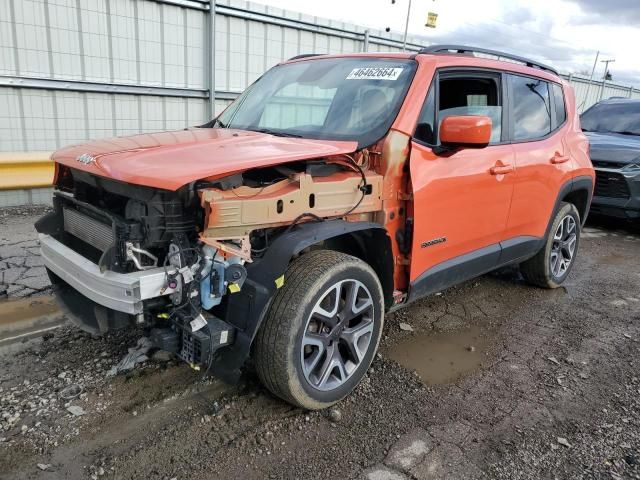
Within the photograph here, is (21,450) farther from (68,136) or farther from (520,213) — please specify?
(68,136)

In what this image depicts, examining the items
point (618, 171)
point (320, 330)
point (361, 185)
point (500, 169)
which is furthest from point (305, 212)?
point (618, 171)

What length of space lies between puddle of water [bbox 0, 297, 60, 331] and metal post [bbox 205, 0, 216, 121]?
A: 497cm

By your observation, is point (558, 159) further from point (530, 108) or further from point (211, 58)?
point (211, 58)

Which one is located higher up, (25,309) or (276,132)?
(276,132)

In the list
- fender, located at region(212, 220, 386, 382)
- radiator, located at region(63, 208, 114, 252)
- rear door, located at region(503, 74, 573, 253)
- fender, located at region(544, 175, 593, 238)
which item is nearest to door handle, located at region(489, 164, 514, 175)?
rear door, located at region(503, 74, 573, 253)

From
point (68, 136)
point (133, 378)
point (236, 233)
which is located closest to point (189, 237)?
point (236, 233)

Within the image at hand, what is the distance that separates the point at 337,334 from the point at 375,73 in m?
1.77

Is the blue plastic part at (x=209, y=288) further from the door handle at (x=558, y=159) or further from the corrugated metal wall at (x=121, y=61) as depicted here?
the corrugated metal wall at (x=121, y=61)

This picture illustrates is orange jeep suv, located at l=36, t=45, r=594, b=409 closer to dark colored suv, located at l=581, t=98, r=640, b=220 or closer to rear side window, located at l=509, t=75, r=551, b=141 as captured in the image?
rear side window, located at l=509, t=75, r=551, b=141

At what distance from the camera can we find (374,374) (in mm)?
3314

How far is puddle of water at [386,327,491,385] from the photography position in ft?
11.2

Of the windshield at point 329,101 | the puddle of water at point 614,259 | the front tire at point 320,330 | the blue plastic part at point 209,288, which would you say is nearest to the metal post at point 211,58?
the windshield at point 329,101

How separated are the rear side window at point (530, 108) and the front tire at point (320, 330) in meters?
2.06

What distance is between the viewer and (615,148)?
7.62 metres
